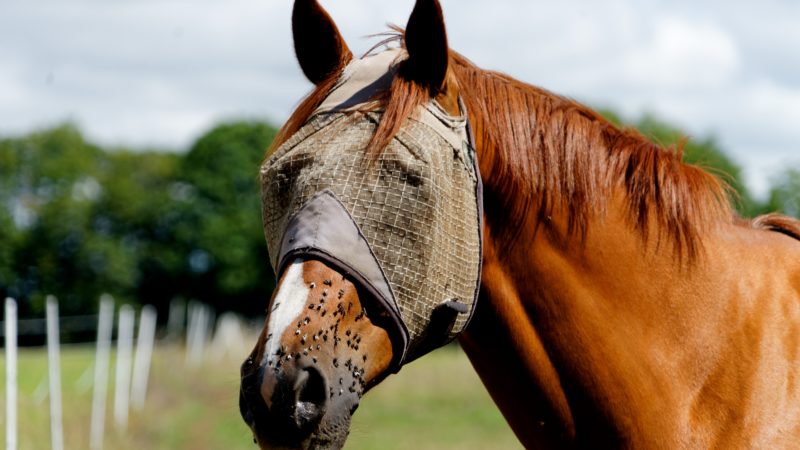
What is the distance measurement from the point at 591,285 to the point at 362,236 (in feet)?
2.61

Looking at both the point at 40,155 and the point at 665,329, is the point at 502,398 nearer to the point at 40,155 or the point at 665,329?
the point at 665,329

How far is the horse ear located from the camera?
2.56m

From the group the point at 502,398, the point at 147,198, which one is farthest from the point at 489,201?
the point at 147,198

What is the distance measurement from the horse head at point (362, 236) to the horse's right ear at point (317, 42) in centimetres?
1

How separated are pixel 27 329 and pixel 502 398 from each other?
36.6 metres

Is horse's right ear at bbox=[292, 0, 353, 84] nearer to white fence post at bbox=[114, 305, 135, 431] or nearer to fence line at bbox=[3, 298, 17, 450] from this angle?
fence line at bbox=[3, 298, 17, 450]

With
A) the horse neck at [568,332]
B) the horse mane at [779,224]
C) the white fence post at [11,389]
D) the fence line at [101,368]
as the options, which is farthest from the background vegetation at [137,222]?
the horse neck at [568,332]

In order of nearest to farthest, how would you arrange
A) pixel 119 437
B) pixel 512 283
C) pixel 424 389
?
1. pixel 512 283
2. pixel 119 437
3. pixel 424 389

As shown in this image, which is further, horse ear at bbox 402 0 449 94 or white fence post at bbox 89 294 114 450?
white fence post at bbox 89 294 114 450

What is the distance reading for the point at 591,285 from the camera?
9.13 feet

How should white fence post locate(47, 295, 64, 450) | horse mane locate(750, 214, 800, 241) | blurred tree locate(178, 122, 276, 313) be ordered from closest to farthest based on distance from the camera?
horse mane locate(750, 214, 800, 241), white fence post locate(47, 295, 64, 450), blurred tree locate(178, 122, 276, 313)

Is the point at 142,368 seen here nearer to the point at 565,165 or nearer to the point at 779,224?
the point at 779,224

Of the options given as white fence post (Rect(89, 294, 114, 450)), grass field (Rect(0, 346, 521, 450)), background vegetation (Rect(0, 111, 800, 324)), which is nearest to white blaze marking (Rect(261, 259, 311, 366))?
grass field (Rect(0, 346, 521, 450))

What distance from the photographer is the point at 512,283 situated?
9.02 feet
